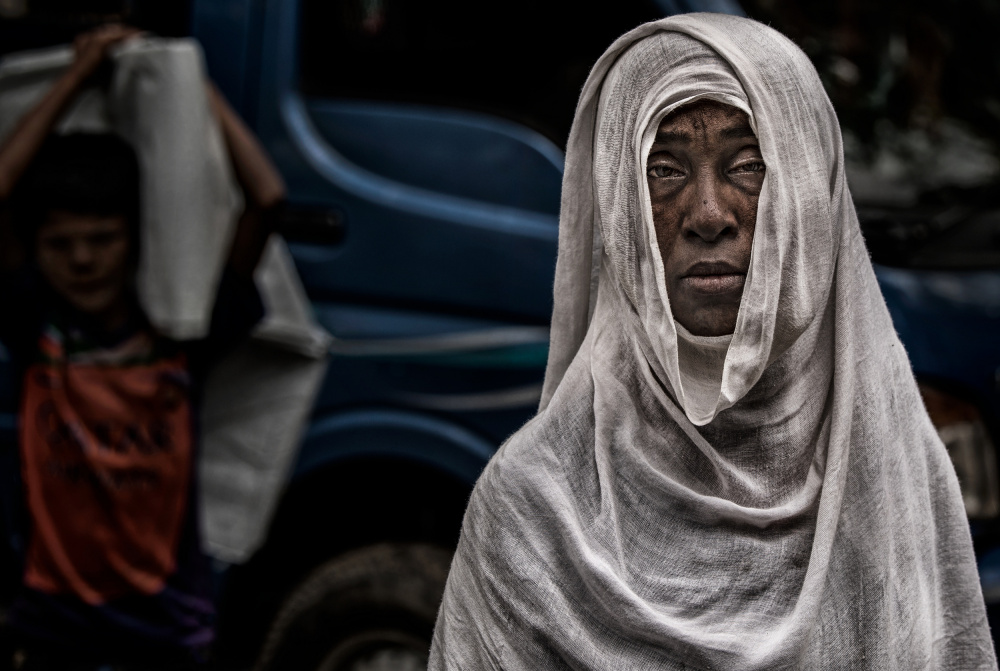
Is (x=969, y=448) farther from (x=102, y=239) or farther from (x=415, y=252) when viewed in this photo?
(x=102, y=239)

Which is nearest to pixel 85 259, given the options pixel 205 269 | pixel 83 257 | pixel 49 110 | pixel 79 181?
pixel 83 257

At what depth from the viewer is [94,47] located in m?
3.52

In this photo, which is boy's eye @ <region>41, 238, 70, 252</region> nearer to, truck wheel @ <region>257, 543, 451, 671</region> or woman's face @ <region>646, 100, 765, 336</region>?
truck wheel @ <region>257, 543, 451, 671</region>

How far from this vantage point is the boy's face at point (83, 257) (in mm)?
3359

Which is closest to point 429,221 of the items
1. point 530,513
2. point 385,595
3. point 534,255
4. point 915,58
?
point 534,255

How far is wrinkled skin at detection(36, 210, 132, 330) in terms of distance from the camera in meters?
3.36

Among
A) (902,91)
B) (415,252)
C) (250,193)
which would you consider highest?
(902,91)

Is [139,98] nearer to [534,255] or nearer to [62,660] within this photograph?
[534,255]

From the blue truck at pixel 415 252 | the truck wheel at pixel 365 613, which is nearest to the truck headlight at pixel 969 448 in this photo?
the blue truck at pixel 415 252

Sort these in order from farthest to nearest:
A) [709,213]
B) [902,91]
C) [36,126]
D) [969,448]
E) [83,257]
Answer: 1. [902,91]
2. [36,126]
3. [83,257]
4. [969,448]
5. [709,213]

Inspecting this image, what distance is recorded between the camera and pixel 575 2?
3.50 metres

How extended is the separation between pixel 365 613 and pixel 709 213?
2.16 meters

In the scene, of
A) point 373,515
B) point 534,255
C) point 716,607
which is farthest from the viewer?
point 373,515

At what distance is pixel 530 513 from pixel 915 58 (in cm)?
263
